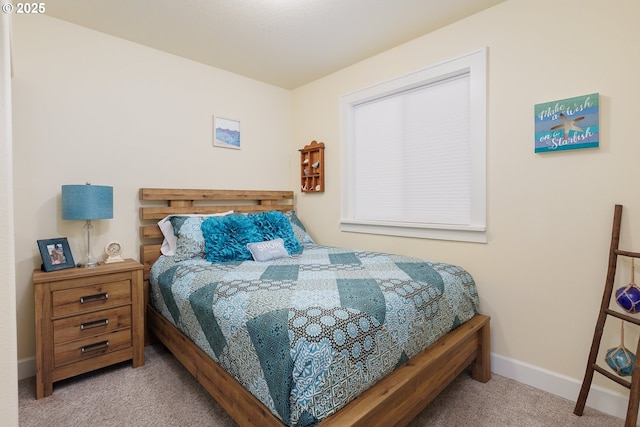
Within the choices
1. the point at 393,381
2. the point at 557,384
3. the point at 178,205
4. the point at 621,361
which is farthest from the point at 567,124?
the point at 178,205

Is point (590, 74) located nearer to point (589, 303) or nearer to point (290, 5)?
point (589, 303)

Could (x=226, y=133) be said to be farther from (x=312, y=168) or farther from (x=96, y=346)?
(x=96, y=346)

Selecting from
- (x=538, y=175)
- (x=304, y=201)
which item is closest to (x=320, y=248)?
(x=304, y=201)

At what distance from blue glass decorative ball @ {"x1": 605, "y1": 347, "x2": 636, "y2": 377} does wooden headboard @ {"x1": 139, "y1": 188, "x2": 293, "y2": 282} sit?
9.44 ft

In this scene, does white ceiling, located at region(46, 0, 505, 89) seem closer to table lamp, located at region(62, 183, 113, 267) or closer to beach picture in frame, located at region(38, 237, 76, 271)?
table lamp, located at region(62, 183, 113, 267)

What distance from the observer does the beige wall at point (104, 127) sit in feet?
7.03

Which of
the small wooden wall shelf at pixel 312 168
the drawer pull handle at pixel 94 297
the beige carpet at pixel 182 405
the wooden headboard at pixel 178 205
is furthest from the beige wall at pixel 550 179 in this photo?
the drawer pull handle at pixel 94 297

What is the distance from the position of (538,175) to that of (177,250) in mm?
2614

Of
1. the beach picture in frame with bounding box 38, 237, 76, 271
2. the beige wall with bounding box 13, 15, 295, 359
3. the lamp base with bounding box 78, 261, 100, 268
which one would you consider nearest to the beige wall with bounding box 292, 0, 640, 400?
the beige wall with bounding box 13, 15, 295, 359

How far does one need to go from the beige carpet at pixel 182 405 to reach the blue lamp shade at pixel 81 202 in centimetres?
110

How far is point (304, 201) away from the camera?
3.62m

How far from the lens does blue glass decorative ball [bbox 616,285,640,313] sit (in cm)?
157

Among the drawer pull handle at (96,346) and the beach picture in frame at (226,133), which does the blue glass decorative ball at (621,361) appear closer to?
the drawer pull handle at (96,346)

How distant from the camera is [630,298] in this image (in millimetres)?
1581
